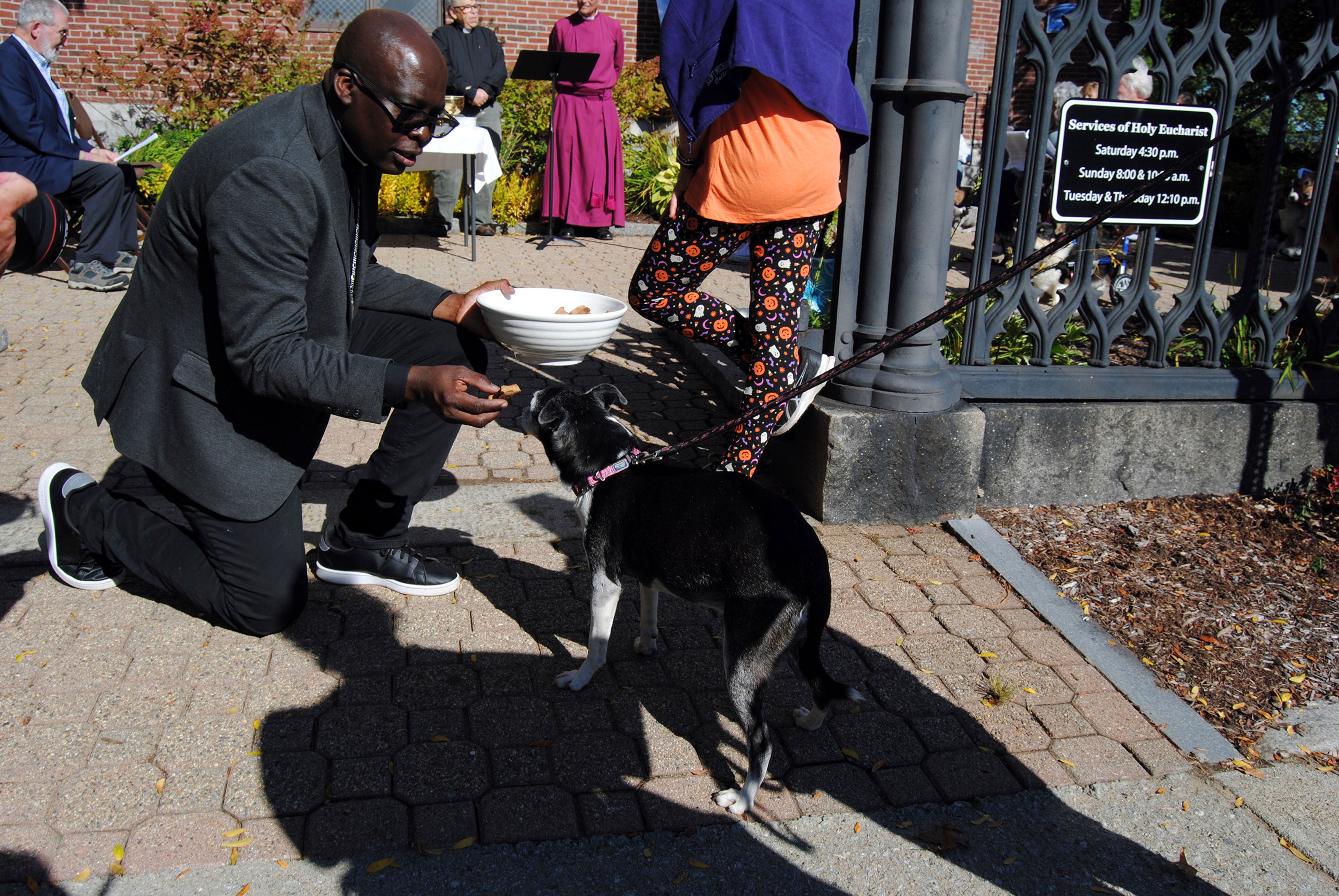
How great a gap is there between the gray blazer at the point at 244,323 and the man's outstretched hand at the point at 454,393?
4.6 inches

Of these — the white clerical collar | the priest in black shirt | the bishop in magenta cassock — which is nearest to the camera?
the white clerical collar

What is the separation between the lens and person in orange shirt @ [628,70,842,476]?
377 cm

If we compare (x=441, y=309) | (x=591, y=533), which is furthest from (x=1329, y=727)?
(x=441, y=309)

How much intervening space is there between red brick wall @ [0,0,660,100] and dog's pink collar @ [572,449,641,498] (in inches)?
439

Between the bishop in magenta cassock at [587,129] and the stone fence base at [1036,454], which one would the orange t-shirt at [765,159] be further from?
the bishop in magenta cassock at [587,129]

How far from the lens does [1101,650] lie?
350cm

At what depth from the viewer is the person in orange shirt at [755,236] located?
3768mm

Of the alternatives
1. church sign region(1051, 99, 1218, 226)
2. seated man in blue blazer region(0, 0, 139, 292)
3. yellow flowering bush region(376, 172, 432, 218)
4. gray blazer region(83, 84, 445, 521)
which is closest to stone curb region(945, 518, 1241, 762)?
church sign region(1051, 99, 1218, 226)

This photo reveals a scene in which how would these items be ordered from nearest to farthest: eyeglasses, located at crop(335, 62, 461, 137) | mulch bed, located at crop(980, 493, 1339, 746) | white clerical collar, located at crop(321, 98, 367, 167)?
eyeglasses, located at crop(335, 62, 461, 137) < white clerical collar, located at crop(321, 98, 367, 167) < mulch bed, located at crop(980, 493, 1339, 746)

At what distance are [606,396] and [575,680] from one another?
37.9 inches

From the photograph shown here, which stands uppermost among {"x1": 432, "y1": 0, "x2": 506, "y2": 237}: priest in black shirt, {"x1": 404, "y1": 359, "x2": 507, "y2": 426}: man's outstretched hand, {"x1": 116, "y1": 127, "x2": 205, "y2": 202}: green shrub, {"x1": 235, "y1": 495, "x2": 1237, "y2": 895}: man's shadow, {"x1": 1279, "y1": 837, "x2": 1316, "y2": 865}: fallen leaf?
{"x1": 432, "y1": 0, "x2": 506, "y2": 237}: priest in black shirt

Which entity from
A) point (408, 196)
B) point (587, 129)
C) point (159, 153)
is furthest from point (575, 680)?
point (159, 153)

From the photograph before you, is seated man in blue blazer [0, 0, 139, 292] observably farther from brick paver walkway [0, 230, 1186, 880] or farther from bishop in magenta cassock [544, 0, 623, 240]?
brick paver walkway [0, 230, 1186, 880]

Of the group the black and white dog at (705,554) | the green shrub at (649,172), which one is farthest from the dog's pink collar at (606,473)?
the green shrub at (649,172)
